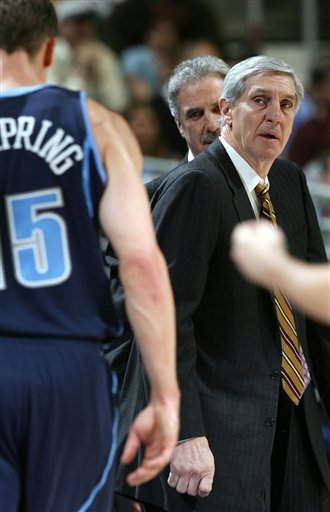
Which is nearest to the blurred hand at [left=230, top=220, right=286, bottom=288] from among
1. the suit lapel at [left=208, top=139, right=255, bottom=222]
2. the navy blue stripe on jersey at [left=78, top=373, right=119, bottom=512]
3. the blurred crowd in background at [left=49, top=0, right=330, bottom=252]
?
the navy blue stripe on jersey at [left=78, top=373, right=119, bottom=512]

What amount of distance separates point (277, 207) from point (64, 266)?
139cm

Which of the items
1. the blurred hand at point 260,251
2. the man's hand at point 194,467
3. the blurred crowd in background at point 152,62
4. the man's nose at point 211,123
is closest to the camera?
the blurred hand at point 260,251

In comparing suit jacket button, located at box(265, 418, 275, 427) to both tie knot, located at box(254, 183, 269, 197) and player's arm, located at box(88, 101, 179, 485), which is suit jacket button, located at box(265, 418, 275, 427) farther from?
player's arm, located at box(88, 101, 179, 485)

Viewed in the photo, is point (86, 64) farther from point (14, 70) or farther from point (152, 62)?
point (14, 70)

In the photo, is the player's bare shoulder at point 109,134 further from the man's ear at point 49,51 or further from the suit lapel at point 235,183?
the suit lapel at point 235,183

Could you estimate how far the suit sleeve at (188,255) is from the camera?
12.3 ft

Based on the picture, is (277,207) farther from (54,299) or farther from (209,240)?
(54,299)

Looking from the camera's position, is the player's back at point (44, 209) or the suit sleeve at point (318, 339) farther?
the suit sleeve at point (318, 339)

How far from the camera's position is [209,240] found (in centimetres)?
379

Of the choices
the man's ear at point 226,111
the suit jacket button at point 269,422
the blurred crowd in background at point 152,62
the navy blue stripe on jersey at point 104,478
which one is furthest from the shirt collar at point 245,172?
the blurred crowd in background at point 152,62

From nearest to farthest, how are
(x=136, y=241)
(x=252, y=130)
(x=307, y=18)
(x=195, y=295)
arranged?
(x=136, y=241) → (x=195, y=295) → (x=252, y=130) → (x=307, y=18)

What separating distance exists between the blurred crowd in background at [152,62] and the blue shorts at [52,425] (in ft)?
17.4

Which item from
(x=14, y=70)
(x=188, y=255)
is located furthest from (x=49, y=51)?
(x=188, y=255)

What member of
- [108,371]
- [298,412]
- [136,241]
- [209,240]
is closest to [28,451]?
[108,371]
